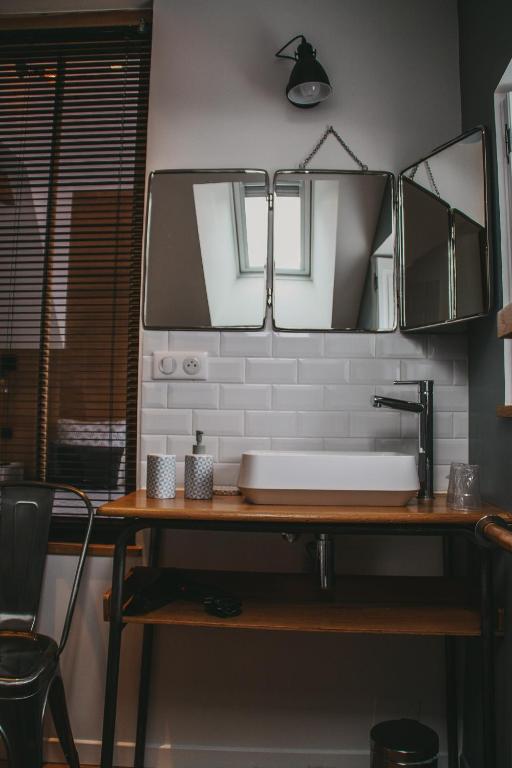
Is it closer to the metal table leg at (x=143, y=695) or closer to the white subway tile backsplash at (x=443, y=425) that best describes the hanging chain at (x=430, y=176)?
the white subway tile backsplash at (x=443, y=425)

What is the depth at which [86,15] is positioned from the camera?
7.38 feet

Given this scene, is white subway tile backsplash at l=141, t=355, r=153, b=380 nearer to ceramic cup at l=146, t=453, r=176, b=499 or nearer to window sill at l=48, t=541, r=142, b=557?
ceramic cup at l=146, t=453, r=176, b=499

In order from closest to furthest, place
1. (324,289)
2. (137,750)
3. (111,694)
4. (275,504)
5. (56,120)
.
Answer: (111,694)
(275,504)
(137,750)
(324,289)
(56,120)

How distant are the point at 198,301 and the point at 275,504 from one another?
803 millimetres

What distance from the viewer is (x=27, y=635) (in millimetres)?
1752

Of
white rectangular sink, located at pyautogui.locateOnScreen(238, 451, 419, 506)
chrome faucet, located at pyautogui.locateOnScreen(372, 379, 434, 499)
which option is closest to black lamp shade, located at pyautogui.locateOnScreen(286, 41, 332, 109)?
chrome faucet, located at pyautogui.locateOnScreen(372, 379, 434, 499)

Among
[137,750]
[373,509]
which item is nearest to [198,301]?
[373,509]

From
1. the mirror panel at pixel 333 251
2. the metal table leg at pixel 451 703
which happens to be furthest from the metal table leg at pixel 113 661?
the metal table leg at pixel 451 703

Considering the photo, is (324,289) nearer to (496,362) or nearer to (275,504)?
(496,362)

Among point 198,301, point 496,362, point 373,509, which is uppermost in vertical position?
point 198,301

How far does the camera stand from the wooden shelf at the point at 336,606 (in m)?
→ 1.51

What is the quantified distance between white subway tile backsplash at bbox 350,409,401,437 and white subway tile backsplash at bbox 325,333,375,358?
209 millimetres

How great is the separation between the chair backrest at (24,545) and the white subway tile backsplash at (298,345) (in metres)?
0.82

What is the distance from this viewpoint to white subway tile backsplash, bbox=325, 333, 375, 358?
2033 millimetres
